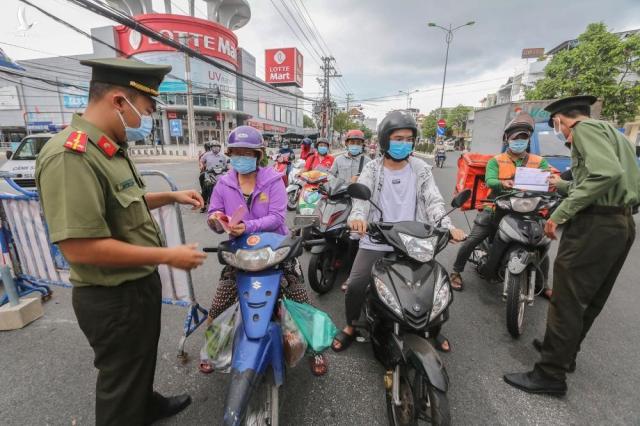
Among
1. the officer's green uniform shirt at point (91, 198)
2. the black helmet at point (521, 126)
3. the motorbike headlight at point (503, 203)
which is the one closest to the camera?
the officer's green uniform shirt at point (91, 198)

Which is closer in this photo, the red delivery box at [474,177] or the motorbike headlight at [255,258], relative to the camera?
the motorbike headlight at [255,258]

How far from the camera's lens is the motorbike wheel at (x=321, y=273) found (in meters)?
Answer: 3.48

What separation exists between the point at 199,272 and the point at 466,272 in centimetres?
370

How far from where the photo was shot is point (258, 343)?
1547 millimetres

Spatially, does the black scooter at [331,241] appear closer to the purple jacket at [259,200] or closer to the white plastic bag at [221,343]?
the purple jacket at [259,200]

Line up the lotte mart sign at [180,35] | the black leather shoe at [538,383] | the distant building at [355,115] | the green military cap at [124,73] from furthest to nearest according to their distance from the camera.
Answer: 1. the distant building at [355,115]
2. the lotte mart sign at [180,35]
3. the black leather shoe at [538,383]
4. the green military cap at [124,73]

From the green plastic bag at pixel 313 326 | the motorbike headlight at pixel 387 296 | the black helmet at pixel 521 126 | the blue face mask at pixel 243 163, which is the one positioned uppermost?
the black helmet at pixel 521 126

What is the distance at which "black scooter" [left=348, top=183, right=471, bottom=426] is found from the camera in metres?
1.59

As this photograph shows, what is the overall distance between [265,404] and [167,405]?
0.77 metres

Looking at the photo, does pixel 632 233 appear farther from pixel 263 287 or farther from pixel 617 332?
pixel 263 287

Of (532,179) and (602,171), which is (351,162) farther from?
(602,171)

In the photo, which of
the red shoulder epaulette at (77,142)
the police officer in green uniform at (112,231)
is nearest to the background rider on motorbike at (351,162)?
the police officer in green uniform at (112,231)

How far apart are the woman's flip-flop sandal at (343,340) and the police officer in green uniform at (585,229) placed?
1272 mm

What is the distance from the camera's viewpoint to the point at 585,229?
78.2 inches
